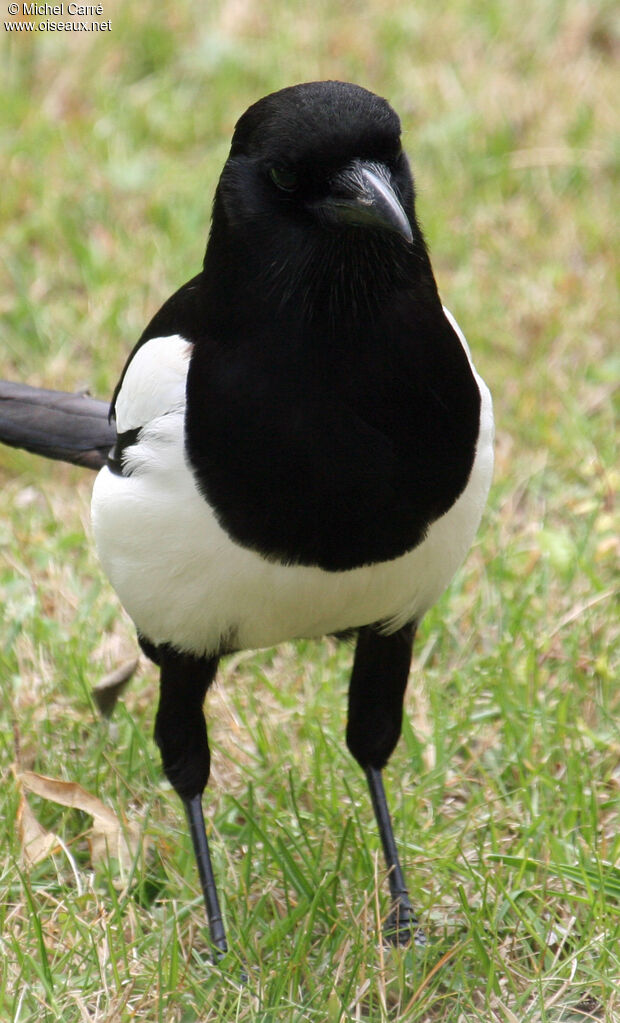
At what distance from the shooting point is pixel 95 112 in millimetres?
4562

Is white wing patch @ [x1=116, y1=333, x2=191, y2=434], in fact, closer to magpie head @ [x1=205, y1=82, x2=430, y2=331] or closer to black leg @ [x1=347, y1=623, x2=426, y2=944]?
magpie head @ [x1=205, y1=82, x2=430, y2=331]

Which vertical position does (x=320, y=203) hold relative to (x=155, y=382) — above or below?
above

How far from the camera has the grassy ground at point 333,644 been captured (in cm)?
217

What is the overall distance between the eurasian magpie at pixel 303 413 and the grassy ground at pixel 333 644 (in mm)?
459

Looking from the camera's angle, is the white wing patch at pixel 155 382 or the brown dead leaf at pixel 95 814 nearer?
the white wing patch at pixel 155 382

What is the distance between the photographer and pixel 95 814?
97.6 inches

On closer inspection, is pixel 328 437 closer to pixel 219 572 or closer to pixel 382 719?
pixel 219 572

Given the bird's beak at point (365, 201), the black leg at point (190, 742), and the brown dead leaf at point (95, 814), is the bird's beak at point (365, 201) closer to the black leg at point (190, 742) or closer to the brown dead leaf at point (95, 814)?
the black leg at point (190, 742)

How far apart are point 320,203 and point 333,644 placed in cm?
126

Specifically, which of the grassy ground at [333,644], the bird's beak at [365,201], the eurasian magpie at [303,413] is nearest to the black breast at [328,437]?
the eurasian magpie at [303,413]

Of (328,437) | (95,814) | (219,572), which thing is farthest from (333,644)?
(328,437)

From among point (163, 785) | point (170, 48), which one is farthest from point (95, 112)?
point (163, 785)

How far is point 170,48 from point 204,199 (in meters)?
0.79

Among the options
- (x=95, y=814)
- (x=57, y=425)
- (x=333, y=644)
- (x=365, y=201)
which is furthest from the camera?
(x=333, y=644)
